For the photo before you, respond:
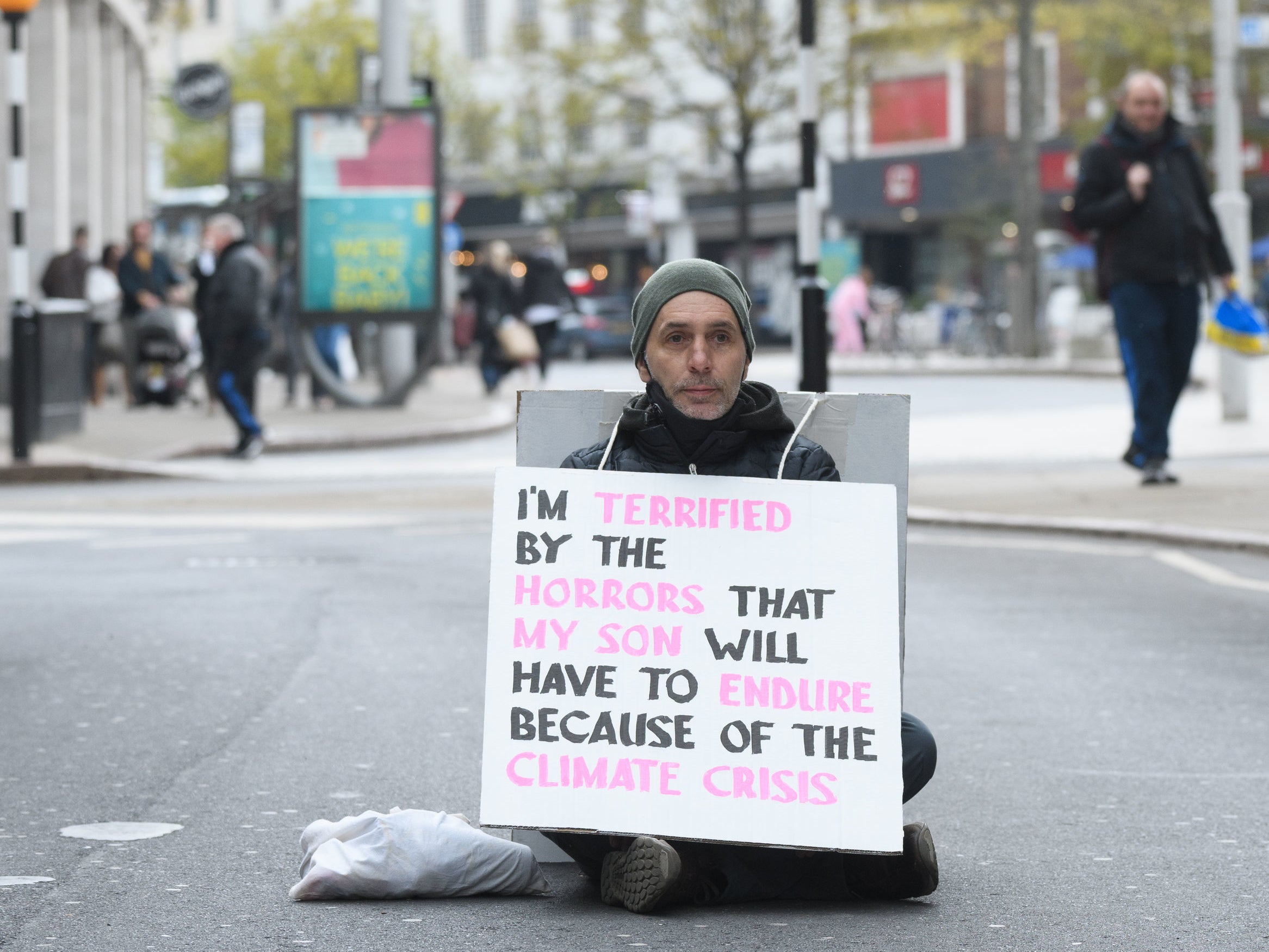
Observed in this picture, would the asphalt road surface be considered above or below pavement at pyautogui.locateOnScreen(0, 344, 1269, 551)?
below

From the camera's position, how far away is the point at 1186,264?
12.3m

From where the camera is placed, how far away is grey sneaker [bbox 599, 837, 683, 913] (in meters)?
4.23

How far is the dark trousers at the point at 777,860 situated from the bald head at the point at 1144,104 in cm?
830

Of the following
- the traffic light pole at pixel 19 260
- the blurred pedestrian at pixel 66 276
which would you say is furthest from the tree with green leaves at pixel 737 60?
the traffic light pole at pixel 19 260

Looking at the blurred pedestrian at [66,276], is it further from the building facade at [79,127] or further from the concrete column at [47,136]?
the concrete column at [47,136]

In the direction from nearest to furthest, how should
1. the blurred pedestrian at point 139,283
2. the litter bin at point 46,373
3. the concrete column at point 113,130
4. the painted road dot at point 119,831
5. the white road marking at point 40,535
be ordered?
the painted road dot at point 119,831, the white road marking at point 40,535, the litter bin at point 46,373, the blurred pedestrian at point 139,283, the concrete column at point 113,130

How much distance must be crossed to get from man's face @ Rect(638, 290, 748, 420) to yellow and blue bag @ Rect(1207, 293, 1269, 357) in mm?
9046

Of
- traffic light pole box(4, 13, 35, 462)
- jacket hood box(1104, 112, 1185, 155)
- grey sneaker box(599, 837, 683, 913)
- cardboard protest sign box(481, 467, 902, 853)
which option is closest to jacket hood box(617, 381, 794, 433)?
cardboard protest sign box(481, 467, 902, 853)

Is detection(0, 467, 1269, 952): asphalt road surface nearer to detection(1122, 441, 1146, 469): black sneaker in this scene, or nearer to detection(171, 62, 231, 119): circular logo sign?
detection(1122, 441, 1146, 469): black sneaker

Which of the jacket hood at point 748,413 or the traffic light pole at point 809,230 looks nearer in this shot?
the jacket hood at point 748,413

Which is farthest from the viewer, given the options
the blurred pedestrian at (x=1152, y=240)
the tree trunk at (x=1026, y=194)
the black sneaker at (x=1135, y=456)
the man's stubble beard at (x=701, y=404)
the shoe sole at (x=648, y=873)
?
the tree trunk at (x=1026, y=194)

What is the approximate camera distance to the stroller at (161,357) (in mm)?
23031

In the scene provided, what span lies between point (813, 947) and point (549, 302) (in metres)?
22.9

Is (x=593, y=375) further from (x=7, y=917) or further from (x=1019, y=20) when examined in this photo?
(x=7, y=917)
